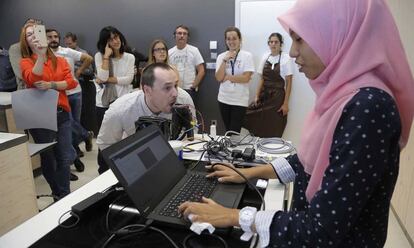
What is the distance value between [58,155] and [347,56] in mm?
2404

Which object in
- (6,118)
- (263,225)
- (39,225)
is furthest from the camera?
(6,118)

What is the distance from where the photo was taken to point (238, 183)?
1.19 meters

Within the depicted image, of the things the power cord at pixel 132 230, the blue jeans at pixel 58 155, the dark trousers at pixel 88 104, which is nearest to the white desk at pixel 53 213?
the power cord at pixel 132 230

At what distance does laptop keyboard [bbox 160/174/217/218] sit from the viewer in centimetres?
100

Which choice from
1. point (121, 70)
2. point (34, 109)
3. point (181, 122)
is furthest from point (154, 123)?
point (121, 70)

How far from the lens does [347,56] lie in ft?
2.37

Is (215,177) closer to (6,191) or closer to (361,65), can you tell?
(361,65)

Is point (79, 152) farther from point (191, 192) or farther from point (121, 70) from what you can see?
point (191, 192)

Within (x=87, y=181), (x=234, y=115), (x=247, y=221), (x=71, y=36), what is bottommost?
(x=87, y=181)

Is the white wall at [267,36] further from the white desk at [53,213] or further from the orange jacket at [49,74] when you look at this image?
the white desk at [53,213]

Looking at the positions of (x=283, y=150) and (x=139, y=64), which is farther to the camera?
(x=139, y=64)

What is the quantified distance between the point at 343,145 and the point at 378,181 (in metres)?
0.12

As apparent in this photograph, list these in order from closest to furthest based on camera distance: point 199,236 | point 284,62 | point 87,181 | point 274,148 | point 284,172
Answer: point 199,236 < point 284,172 < point 274,148 < point 87,181 < point 284,62

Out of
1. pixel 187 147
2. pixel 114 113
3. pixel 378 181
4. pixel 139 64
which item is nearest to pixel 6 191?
pixel 114 113
